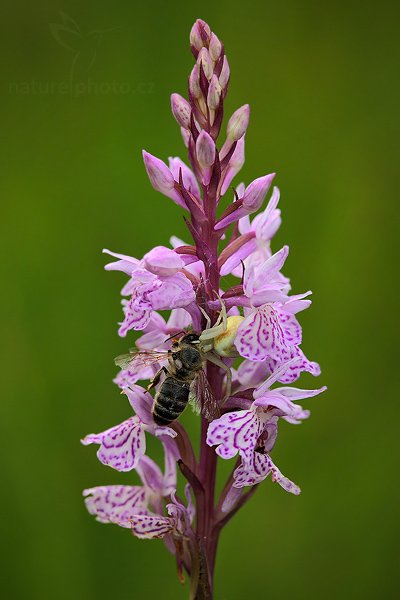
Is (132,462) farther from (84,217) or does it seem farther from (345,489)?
(84,217)

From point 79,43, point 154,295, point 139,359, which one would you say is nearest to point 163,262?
point 154,295

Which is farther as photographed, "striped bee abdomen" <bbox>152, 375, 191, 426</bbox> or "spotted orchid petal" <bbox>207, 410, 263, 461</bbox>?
"striped bee abdomen" <bbox>152, 375, 191, 426</bbox>

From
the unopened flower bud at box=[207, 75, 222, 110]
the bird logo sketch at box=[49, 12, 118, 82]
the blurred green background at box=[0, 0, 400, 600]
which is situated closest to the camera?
the unopened flower bud at box=[207, 75, 222, 110]

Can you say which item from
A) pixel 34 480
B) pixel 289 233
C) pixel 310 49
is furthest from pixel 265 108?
pixel 34 480

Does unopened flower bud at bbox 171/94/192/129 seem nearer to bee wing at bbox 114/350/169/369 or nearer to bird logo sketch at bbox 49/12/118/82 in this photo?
bee wing at bbox 114/350/169/369

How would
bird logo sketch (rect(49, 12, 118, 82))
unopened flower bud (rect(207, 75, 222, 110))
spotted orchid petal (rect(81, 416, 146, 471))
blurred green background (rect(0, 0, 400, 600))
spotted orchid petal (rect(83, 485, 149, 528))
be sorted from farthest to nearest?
1. bird logo sketch (rect(49, 12, 118, 82))
2. blurred green background (rect(0, 0, 400, 600))
3. spotted orchid petal (rect(83, 485, 149, 528))
4. spotted orchid petal (rect(81, 416, 146, 471))
5. unopened flower bud (rect(207, 75, 222, 110))

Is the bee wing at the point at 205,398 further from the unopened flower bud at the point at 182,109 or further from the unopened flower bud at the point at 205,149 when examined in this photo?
→ the unopened flower bud at the point at 182,109

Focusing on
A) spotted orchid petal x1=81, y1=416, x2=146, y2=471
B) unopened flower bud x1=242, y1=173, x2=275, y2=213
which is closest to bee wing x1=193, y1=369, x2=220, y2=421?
spotted orchid petal x1=81, y1=416, x2=146, y2=471

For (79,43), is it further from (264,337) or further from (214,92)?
(264,337)
